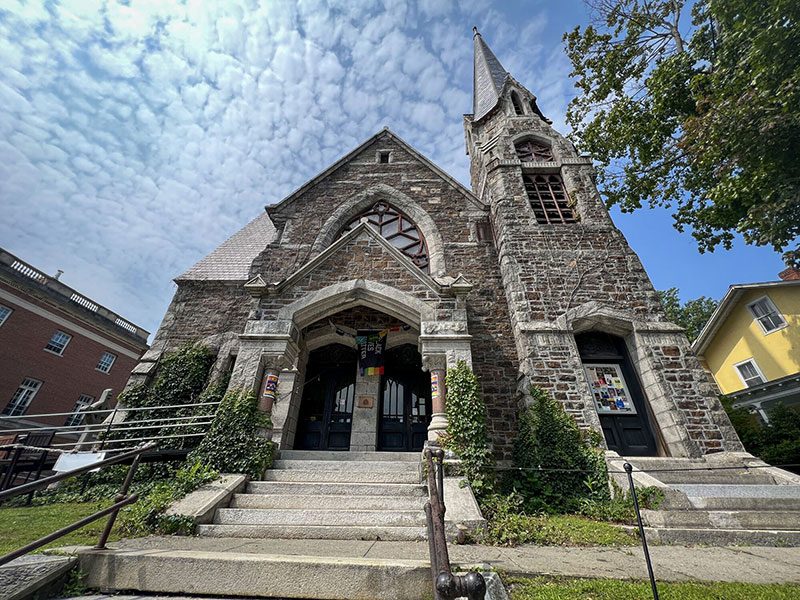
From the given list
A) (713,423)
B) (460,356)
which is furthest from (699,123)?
(460,356)

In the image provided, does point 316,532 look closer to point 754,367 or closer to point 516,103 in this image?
point 516,103

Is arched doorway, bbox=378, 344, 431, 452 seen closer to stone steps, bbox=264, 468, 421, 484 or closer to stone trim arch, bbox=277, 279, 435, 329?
stone trim arch, bbox=277, 279, 435, 329

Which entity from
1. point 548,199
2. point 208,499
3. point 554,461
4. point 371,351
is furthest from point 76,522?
point 548,199

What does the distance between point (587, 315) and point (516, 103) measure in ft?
39.4

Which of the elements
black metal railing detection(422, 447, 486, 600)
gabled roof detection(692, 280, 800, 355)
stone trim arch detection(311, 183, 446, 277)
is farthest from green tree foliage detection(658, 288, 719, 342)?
black metal railing detection(422, 447, 486, 600)

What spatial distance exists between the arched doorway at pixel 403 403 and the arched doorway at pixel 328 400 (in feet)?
3.00

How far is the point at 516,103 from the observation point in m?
15.5

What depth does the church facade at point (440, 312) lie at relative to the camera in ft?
23.4

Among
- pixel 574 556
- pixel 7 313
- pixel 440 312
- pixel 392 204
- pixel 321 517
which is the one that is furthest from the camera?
pixel 7 313

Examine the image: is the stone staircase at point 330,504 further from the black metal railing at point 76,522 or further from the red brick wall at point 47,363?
the red brick wall at point 47,363

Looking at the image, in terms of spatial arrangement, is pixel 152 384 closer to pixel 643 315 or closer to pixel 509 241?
pixel 509 241

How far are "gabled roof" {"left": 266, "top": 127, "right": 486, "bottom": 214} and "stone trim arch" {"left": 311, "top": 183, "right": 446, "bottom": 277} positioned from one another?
59.1 inches

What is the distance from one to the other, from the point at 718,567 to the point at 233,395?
6972 millimetres

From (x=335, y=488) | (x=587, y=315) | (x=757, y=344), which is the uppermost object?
(x=757, y=344)
